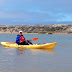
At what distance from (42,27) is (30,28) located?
6.54m

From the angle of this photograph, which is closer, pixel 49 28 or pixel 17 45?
pixel 17 45

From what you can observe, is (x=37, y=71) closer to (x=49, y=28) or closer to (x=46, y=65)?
(x=46, y=65)

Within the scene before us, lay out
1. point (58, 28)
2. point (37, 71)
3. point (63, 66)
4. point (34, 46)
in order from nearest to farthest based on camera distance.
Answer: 1. point (37, 71)
2. point (63, 66)
3. point (34, 46)
4. point (58, 28)

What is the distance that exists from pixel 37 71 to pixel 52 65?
1.29 meters

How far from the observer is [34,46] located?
1611cm

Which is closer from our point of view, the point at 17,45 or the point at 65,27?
the point at 17,45

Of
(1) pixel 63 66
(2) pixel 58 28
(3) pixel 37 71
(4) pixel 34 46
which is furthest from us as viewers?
(2) pixel 58 28

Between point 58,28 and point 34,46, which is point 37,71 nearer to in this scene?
point 34,46

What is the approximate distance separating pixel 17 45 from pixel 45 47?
7.89 ft

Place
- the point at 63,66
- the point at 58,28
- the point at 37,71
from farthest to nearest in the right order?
the point at 58,28 → the point at 63,66 → the point at 37,71

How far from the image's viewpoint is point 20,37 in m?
16.4

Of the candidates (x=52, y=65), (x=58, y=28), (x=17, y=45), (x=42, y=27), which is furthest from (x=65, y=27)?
(x=52, y=65)

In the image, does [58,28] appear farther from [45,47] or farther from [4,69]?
[4,69]

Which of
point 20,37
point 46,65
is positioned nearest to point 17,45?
point 20,37
